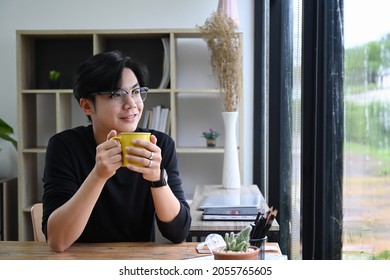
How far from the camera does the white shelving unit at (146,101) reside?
147 inches

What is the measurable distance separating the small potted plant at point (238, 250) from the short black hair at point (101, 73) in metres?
0.64

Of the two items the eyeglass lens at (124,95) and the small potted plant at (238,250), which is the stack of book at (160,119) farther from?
the small potted plant at (238,250)

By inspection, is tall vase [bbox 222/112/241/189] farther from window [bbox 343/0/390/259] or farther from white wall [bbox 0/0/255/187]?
window [bbox 343/0/390/259]

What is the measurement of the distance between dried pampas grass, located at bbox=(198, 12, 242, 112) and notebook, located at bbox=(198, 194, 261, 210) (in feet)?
2.11

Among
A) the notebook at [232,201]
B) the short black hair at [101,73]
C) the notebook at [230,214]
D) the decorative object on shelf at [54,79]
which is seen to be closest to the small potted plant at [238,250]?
the short black hair at [101,73]

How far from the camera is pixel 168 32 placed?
353 centimetres

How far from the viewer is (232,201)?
99.7 inches

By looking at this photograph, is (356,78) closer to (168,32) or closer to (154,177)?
(154,177)

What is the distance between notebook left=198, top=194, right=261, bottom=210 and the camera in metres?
2.36

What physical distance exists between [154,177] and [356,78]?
22.9 inches
